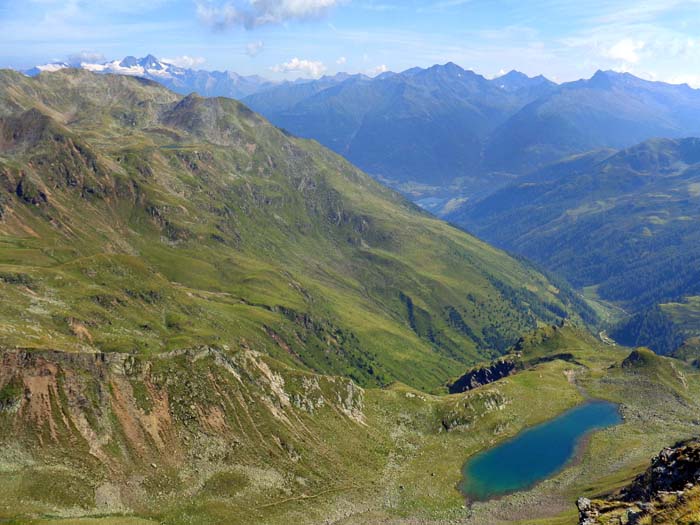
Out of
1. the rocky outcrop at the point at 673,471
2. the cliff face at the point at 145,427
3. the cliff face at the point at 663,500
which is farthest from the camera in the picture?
the cliff face at the point at 145,427

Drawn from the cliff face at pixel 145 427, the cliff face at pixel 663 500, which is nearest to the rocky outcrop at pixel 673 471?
the cliff face at pixel 663 500

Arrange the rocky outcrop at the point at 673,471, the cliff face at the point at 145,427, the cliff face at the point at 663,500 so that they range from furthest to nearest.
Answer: the cliff face at the point at 145,427
the rocky outcrop at the point at 673,471
the cliff face at the point at 663,500

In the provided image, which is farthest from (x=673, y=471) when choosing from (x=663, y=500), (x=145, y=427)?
(x=145, y=427)

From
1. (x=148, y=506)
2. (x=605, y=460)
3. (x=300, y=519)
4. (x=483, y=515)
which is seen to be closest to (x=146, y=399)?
(x=148, y=506)

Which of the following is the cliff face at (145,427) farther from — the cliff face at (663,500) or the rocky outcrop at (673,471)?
the cliff face at (663,500)

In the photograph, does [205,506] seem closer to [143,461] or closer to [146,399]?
[143,461]

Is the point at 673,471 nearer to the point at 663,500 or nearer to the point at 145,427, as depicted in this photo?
the point at 663,500

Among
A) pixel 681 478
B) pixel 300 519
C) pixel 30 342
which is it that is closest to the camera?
pixel 681 478

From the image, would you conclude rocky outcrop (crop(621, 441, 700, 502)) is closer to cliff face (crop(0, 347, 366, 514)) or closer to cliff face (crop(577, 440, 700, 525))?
cliff face (crop(577, 440, 700, 525))

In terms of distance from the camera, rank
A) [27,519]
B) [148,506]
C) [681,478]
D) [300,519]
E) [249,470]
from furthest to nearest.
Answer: [249,470] → [300,519] → [148,506] → [27,519] → [681,478]
